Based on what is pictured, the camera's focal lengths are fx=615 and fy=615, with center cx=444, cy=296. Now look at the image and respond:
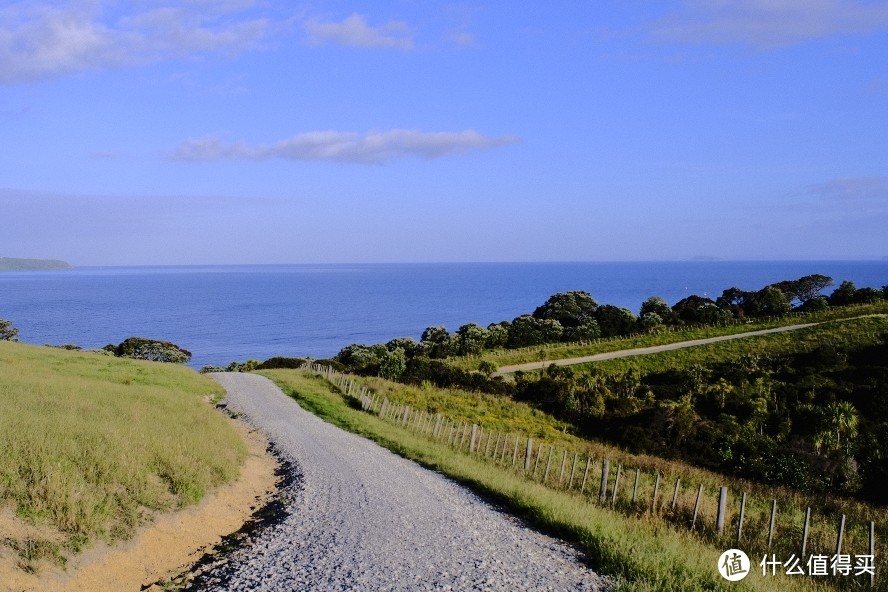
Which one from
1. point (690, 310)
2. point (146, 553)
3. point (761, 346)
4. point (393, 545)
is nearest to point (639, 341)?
point (761, 346)

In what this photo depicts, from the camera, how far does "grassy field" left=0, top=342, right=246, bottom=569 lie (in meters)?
9.83

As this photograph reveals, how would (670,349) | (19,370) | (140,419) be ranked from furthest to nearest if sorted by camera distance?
(670,349), (19,370), (140,419)

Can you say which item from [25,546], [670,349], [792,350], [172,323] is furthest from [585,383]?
[172,323]

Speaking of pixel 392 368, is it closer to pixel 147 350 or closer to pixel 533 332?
pixel 533 332

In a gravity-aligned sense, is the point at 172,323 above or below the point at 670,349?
below

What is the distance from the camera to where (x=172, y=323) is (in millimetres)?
147375

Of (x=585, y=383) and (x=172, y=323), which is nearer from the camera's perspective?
(x=585, y=383)

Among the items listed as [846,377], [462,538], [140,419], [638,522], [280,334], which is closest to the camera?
[462,538]

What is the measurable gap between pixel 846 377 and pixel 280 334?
353ft

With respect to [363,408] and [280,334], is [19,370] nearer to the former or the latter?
[363,408]

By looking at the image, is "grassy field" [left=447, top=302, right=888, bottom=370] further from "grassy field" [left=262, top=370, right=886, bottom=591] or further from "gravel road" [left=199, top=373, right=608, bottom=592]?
"gravel road" [left=199, top=373, right=608, bottom=592]

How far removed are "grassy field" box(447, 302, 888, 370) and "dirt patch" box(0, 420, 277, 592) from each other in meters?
48.1
